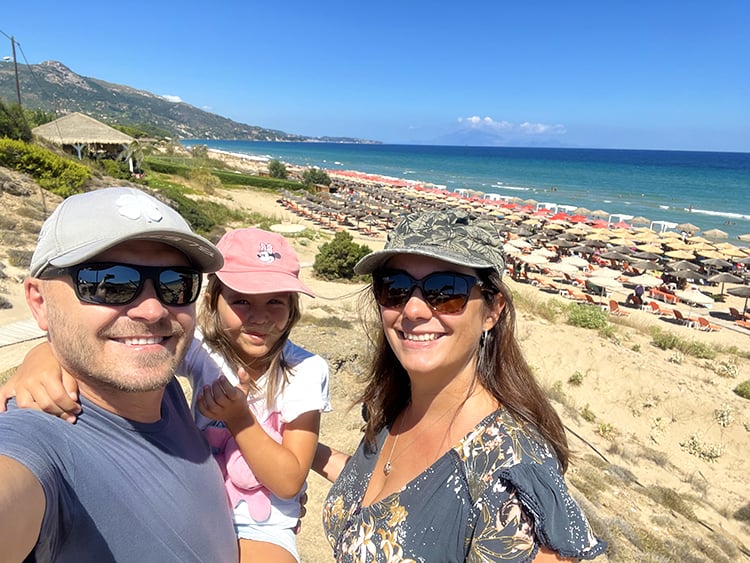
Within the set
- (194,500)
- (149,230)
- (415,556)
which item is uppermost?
(149,230)

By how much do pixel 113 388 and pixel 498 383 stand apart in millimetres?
1143

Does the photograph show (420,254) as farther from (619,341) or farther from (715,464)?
(619,341)

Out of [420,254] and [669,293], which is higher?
[420,254]

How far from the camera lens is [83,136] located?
27125 millimetres

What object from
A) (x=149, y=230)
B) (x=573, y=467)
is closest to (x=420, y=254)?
(x=149, y=230)

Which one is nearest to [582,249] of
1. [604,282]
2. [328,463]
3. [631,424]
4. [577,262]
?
[577,262]

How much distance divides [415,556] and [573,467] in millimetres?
5117

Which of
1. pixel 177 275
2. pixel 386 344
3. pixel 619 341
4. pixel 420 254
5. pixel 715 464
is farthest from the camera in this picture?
pixel 619 341

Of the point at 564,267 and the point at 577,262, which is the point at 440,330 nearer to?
the point at 564,267

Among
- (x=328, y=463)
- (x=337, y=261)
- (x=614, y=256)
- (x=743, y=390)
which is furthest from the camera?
(x=614, y=256)

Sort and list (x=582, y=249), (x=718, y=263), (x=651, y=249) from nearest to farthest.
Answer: (x=718, y=263) < (x=651, y=249) < (x=582, y=249)

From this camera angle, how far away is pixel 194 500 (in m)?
1.30

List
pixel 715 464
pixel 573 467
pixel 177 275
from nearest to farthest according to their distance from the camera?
1. pixel 177 275
2. pixel 573 467
3. pixel 715 464

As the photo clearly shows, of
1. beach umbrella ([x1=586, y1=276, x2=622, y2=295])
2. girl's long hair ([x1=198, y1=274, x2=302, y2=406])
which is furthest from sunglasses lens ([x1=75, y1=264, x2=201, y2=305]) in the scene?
beach umbrella ([x1=586, y1=276, x2=622, y2=295])
